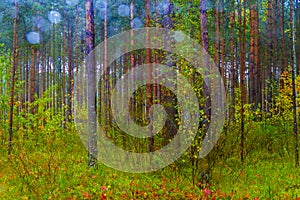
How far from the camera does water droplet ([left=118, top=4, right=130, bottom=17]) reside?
975 inches

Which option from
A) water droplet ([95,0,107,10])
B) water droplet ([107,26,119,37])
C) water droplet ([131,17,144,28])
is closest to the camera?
→ water droplet ([131,17,144,28])

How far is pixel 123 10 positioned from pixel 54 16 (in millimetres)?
6450

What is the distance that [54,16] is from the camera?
90.8ft

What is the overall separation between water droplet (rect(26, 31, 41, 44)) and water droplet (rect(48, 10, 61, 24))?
119 inches

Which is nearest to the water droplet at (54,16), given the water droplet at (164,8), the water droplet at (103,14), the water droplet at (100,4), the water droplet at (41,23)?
the water droplet at (41,23)

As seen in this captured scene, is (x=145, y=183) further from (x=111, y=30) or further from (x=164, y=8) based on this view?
(x=111, y=30)

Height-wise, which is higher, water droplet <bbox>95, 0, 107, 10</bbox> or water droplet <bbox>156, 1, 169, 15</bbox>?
water droplet <bbox>95, 0, 107, 10</bbox>

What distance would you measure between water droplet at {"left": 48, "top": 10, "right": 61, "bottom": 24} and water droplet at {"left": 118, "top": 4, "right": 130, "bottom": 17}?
5656 mm

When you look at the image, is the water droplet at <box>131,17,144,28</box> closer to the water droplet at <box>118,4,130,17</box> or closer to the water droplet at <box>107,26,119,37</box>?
the water droplet at <box>118,4,130,17</box>

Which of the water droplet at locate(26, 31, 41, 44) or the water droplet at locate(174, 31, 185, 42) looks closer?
the water droplet at locate(174, 31, 185, 42)

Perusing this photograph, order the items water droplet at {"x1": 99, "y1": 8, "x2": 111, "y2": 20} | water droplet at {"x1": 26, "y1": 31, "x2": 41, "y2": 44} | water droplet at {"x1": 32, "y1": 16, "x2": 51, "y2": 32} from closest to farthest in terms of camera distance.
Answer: water droplet at {"x1": 26, "y1": 31, "x2": 41, "y2": 44} → water droplet at {"x1": 32, "y1": 16, "x2": 51, "y2": 32} → water droplet at {"x1": 99, "y1": 8, "x2": 111, "y2": 20}

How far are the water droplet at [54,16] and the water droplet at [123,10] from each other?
566cm

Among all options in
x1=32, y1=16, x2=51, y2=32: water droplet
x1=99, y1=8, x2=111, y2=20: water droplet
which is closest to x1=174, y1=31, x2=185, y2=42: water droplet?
x1=99, y1=8, x2=111, y2=20: water droplet

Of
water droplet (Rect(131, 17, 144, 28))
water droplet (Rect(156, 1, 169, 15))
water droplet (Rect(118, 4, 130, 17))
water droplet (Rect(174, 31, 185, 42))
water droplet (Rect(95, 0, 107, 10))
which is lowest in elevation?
water droplet (Rect(174, 31, 185, 42))
